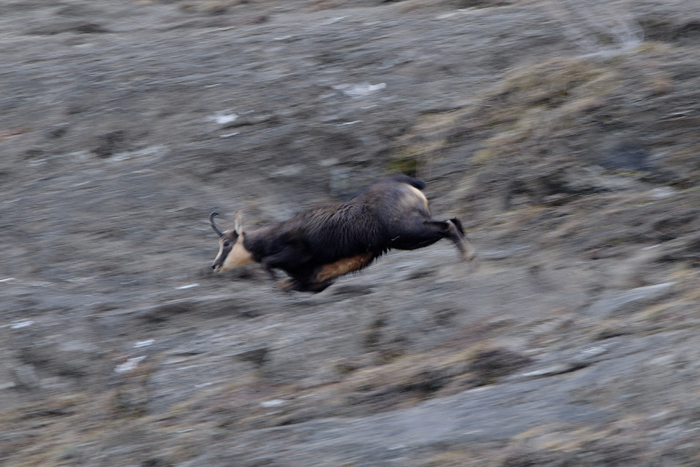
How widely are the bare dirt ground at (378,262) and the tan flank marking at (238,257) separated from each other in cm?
31

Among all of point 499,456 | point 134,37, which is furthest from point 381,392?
point 134,37

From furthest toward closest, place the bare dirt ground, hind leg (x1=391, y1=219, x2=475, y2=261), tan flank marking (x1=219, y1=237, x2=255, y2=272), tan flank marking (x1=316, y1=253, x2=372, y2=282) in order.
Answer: tan flank marking (x1=219, y1=237, x2=255, y2=272), tan flank marking (x1=316, y1=253, x2=372, y2=282), hind leg (x1=391, y1=219, x2=475, y2=261), the bare dirt ground

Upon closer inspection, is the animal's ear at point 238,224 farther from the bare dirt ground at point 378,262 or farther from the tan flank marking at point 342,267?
the tan flank marking at point 342,267

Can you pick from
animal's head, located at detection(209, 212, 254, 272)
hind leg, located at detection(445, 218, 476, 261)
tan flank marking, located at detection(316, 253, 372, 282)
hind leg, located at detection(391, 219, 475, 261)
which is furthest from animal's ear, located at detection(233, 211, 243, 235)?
hind leg, located at detection(445, 218, 476, 261)

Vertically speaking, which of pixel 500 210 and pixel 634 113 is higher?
pixel 634 113

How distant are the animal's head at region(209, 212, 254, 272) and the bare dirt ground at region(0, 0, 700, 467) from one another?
1.07 ft

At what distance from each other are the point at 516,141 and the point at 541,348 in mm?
4433

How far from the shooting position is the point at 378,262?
30.0 feet

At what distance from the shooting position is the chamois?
7.97 m

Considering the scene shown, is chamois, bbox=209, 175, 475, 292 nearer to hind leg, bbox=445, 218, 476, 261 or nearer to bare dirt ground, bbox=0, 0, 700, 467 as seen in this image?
hind leg, bbox=445, 218, 476, 261

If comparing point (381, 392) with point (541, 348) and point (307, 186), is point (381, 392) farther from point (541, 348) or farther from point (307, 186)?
point (307, 186)

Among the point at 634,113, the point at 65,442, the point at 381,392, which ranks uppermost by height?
the point at 634,113

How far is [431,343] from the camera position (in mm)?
7176

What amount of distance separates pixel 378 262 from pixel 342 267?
3.32 ft
